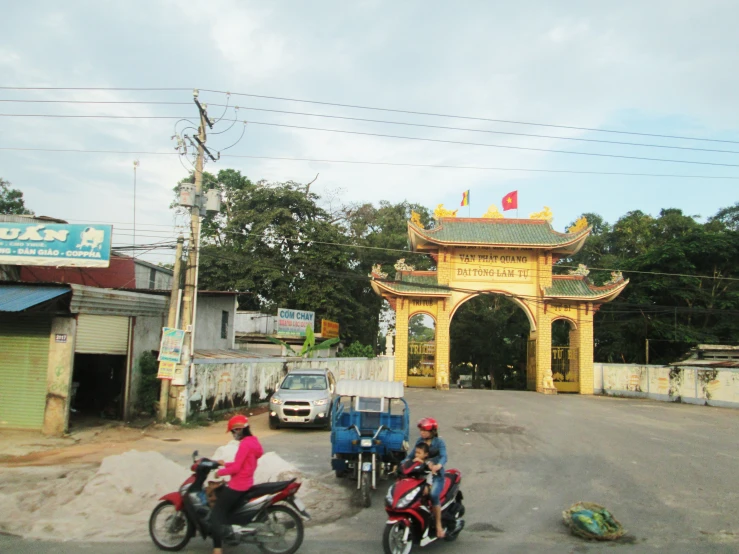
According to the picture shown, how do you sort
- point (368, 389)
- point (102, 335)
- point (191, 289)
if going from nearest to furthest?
point (368, 389)
point (102, 335)
point (191, 289)

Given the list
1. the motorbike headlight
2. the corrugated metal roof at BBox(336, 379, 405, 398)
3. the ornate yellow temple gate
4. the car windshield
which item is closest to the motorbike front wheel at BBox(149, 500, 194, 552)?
the motorbike headlight

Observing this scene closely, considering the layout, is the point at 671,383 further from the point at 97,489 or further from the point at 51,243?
the point at 97,489

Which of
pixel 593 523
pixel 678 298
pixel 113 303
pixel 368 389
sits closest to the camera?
pixel 593 523

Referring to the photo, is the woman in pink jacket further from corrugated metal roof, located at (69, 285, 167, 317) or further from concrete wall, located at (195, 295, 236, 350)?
concrete wall, located at (195, 295, 236, 350)

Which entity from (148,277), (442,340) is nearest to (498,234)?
(442,340)

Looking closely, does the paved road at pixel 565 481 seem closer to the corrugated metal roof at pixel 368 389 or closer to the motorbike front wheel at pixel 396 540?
the motorbike front wheel at pixel 396 540

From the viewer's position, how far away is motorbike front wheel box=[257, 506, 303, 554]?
18.3ft

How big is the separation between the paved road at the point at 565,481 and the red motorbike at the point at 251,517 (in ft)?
1.13

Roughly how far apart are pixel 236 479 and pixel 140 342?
10767 millimetres

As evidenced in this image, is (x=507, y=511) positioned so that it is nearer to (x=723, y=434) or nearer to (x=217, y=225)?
(x=723, y=434)

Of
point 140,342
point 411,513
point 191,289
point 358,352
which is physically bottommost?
point 411,513

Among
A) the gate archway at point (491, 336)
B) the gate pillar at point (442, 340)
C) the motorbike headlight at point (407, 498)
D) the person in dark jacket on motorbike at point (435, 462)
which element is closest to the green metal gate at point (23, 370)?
the person in dark jacket on motorbike at point (435, 462)

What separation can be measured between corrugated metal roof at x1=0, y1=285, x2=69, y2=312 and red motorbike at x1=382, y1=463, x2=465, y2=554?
885cm

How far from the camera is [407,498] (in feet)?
18.0
